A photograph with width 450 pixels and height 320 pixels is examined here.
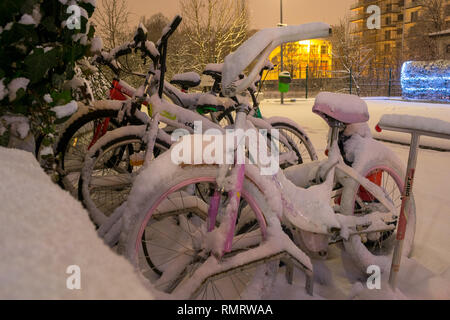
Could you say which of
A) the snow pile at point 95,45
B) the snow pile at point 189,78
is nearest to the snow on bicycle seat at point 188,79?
the snow pile at point 189,78

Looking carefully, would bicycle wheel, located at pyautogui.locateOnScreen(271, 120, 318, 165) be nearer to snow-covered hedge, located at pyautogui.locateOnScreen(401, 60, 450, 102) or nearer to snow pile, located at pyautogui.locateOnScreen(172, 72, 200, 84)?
snow pile, located at pyautogui.locateOnScreen(172, 72, 200, 84)

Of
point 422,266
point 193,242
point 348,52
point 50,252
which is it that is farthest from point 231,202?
point 348,52

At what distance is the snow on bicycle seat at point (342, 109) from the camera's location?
7.98 feet

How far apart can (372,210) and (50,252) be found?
2231mm

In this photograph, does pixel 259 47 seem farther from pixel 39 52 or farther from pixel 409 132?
pixel 39 52

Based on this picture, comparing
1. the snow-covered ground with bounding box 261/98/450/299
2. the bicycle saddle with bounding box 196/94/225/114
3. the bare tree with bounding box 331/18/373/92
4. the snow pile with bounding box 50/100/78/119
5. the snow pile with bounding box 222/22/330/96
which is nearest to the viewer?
the snow pile with bounding box 222/22/330/96

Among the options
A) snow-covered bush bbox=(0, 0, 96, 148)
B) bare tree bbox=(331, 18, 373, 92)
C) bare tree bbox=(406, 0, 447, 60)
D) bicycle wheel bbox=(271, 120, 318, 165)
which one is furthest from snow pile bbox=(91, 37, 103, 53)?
bare tree bbox=(406, 0, 447, 60)

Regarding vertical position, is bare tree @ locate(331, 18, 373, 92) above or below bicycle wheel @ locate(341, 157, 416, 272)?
above

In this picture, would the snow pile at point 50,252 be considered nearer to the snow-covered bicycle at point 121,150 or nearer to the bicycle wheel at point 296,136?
the snow-covered bicycle at point 121,150

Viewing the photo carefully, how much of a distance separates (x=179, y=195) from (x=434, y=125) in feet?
4.53

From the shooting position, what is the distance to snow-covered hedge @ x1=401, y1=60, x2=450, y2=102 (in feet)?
54.8

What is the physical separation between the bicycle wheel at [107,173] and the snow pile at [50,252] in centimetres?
135

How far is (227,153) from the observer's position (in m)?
1.84
